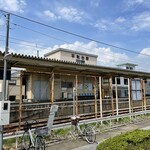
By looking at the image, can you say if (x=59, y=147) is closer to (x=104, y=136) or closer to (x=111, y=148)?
(x=104, y=136)

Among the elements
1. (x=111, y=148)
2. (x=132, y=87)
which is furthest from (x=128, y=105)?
(x=111, y=148)

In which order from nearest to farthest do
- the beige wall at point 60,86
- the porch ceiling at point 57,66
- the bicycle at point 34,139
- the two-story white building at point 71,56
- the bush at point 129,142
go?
the bush at point 129,142
the bicycle at point 34,139
the porch ceiling at point 57,66
the beige wall at point 60,86
the two-story white building at point 71,56

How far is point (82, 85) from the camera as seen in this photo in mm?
15391

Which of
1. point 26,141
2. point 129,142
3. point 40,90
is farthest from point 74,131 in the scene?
point 40,90

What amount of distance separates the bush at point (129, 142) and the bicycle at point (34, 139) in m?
2.20

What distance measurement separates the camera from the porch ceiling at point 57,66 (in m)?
9.03

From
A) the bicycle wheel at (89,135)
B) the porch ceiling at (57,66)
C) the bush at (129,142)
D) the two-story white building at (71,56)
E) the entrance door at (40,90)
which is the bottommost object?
the bicycle wheel at (89,135)

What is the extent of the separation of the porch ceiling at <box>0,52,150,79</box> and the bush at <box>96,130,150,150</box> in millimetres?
4971

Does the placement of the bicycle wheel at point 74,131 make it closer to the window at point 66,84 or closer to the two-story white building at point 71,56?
→ the window at point 66,84

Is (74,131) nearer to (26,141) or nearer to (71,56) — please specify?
(26,141)

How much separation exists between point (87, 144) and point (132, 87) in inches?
302

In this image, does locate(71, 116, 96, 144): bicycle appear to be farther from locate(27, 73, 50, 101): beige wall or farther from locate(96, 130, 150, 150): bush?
locate(27, 73, 50, 101): beige wall

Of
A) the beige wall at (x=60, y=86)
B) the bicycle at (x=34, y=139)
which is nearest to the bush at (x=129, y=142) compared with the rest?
the bicycle at (x=34, y=139)

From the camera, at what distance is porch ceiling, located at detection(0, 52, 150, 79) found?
903 cm
